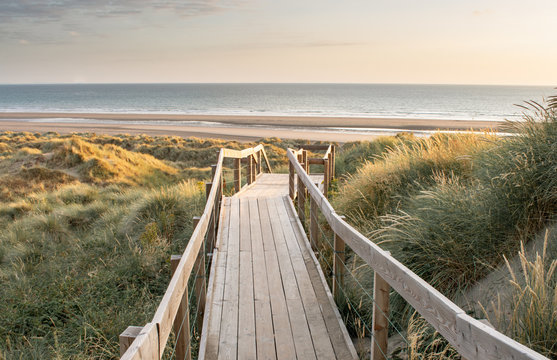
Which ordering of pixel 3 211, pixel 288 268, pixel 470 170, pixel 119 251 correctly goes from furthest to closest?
pixel 3 211 < pixel 119 251 < pixel 470 170 < pixel 288 268

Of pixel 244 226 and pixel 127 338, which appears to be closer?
pixel 127 338

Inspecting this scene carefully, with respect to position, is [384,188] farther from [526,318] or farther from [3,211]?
[3,211]

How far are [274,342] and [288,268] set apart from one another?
175 centimetres

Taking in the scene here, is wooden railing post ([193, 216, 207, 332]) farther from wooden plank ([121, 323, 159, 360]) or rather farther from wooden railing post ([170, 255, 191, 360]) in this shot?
wooden plank ([121, 323, 159, 360])

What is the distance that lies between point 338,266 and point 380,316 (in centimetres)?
149

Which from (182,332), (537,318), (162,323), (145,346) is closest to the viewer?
(145,346)

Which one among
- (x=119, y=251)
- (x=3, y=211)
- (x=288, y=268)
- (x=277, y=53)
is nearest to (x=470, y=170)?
(x=288, y=268)

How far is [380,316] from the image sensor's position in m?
3.12

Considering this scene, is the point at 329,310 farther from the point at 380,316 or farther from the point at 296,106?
the point at 296,106

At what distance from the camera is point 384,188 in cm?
701

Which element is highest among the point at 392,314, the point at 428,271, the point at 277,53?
the point at 277,53

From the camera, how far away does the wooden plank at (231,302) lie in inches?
146

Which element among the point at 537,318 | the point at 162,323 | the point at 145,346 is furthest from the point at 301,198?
the point at 145,346

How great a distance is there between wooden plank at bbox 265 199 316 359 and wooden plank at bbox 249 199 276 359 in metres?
0.09
